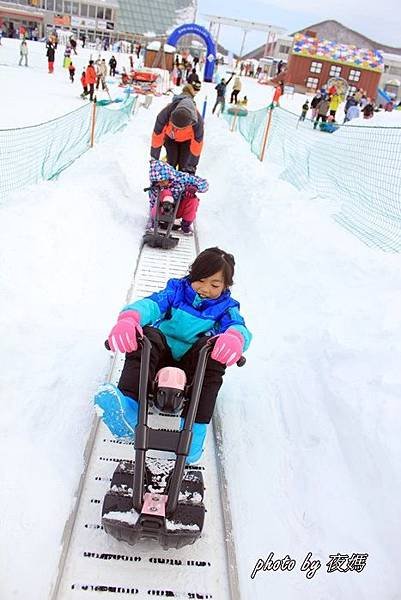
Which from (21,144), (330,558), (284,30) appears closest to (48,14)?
(284,30)

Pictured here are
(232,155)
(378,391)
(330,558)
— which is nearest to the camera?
(330,558)

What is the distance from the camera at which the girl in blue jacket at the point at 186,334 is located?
2.34m

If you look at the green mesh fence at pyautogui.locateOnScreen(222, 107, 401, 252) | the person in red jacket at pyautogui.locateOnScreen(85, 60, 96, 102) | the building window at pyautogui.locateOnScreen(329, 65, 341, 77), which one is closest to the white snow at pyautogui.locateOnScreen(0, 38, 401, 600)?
the green mesh fence at pyautogui.locateOnScreen(222, 107, 401, 252)

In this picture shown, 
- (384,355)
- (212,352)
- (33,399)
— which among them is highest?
(212,352)

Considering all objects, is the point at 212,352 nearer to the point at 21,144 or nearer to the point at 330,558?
the point at 330,558

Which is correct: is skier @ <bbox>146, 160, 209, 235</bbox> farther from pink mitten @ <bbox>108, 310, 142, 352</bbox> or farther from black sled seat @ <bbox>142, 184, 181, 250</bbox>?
pink mitten @ <bbox>108, 310, 142, 352</bbox>

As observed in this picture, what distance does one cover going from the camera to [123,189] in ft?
21.7

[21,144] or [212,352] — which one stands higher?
[212,352]

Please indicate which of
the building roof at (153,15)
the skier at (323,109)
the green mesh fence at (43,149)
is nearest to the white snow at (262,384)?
the green mesh fence at (43,149)

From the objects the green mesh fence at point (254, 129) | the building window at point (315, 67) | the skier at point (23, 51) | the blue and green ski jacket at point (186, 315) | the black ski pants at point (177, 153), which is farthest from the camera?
the building window at point (315, 67)

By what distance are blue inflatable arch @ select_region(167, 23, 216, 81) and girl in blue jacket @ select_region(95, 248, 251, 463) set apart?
1087 inches

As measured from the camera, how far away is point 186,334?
8.96 feet

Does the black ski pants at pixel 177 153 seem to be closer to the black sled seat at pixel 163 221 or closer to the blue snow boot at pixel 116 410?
the black sled seat at pixel 163 221

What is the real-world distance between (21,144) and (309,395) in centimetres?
695
